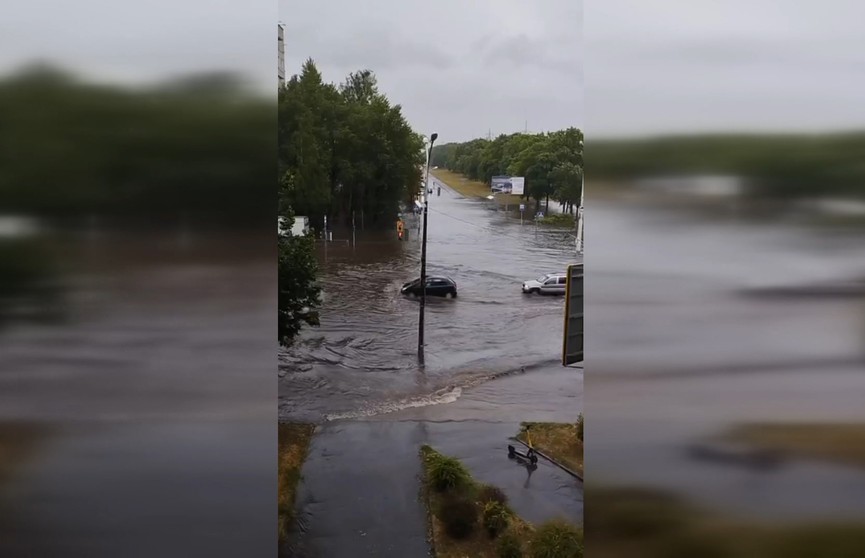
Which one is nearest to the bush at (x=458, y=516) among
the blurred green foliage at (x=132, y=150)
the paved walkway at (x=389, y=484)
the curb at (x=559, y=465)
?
the paved walkway at (x=389, y=484)

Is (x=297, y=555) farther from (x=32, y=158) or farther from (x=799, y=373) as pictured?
(x=799, y=373)

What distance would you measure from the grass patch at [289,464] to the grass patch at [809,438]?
2.40 m

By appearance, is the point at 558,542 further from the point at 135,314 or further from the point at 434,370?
the point at 135,314

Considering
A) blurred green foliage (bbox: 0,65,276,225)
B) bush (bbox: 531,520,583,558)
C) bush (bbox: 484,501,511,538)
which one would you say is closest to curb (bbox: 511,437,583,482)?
bush (bbox: 531,520,583,558)

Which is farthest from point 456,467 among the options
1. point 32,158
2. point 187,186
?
point 32,158

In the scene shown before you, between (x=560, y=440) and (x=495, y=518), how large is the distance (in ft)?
2.37

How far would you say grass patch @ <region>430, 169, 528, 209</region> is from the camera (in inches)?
181

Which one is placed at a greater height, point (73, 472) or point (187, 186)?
point (187, 186)

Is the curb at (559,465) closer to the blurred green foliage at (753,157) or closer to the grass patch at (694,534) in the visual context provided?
the grass patch at (694,534)

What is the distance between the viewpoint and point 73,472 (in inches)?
124

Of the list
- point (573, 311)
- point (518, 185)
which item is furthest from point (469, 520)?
point (518, 185)

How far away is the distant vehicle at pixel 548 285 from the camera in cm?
441

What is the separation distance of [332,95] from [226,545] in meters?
2.69

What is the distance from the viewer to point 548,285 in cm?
452
